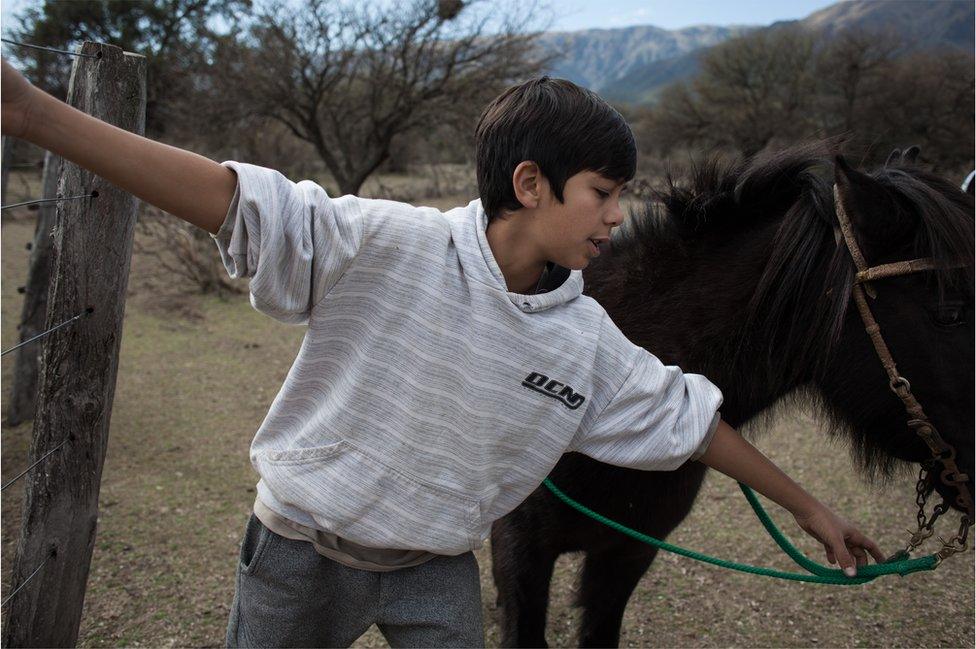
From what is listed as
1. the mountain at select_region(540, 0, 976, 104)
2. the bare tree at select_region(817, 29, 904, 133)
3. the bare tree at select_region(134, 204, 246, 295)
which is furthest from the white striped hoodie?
the bare tree at select_region(817, 29, 904, 133)

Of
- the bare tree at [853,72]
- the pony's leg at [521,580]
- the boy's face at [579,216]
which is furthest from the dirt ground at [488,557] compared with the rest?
the bare tree at [853,72]

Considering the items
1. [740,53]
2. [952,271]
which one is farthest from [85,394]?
[740,53]

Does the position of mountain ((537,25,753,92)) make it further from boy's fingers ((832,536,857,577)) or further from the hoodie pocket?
the hoodie pocket

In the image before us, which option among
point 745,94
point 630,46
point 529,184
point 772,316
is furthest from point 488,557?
point 630,46

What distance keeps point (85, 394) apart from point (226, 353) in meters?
5.25

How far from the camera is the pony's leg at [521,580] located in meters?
2.22

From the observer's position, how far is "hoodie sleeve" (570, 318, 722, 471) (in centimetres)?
152

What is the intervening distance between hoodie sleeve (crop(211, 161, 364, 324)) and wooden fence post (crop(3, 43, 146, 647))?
0.93 m

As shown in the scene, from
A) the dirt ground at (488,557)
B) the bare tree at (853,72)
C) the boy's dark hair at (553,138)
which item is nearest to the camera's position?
the boy's dark hair at (553,138)

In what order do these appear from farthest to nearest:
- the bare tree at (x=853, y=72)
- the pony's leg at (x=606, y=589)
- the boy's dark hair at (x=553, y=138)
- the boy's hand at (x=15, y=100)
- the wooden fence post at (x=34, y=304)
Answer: the bare tree at (x=853, y=72) < the wooden fence post at (x=34, y=304) < the pony's leg at (x=606, y=589) < the boy's dark hair at (x=553, y=138) < the boy's hand at (x=15, y=100)

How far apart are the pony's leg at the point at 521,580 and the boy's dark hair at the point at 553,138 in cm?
120

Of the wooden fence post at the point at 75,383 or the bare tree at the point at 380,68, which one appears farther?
the bare tree at the point at 380,68

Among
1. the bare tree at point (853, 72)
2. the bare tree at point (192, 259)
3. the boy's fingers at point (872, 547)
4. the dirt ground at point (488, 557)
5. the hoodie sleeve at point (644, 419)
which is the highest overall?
the bare tree at point (853, 72)

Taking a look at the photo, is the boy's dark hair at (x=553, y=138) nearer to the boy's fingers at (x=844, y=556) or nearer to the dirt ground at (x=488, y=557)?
the boy's fingers at (x=844, y=556)
